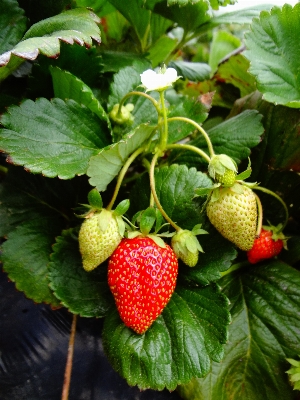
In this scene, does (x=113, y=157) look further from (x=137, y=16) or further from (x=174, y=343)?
(x=137, y=16)

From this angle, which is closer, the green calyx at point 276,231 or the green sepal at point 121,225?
the green sepal at point 121,225

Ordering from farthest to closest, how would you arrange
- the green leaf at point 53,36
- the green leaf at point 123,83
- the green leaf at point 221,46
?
1. the green leaf at point 221,46
2. the green leaf at point 123,83
3. the green leaf at point 53,36

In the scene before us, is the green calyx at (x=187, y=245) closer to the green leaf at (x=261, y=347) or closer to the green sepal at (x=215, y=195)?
the green sepal at (x=215, y=195)

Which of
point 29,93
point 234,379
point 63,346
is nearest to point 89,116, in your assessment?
point 29,93

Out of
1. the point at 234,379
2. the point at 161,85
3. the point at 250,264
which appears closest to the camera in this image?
the point at 161,85

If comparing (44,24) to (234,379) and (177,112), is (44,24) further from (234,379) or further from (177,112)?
(234,379)

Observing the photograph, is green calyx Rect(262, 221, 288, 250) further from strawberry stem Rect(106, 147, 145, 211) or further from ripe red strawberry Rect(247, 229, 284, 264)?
strawberry stem Rect(106, 147, 145, 211)

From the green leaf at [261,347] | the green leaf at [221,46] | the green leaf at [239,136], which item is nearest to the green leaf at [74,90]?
the green leaf at [239,136]
